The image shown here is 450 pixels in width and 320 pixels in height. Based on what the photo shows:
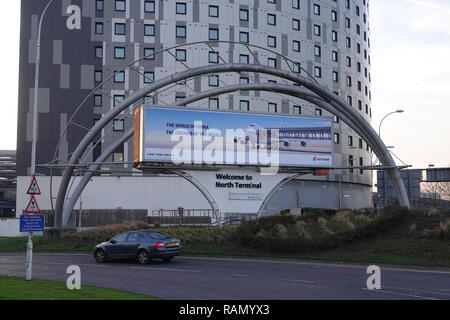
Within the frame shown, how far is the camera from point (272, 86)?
4278 centimetres

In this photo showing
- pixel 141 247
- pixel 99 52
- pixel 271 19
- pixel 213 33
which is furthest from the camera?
pixel 271 19

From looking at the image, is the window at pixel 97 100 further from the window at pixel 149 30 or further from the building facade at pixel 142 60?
the window at pixel 149 30

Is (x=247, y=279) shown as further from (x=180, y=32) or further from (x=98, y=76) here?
(x=180, y=32)

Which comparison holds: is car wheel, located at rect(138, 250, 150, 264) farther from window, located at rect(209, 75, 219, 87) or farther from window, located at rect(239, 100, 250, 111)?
window, located at rect(239, 100, 250, 111)

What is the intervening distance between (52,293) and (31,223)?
4808mm

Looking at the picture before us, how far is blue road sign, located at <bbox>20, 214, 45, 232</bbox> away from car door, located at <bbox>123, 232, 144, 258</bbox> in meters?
6.44

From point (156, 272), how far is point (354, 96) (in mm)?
62441

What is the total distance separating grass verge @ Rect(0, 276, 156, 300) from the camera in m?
11.9

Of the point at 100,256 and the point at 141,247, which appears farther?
the point at 100,256

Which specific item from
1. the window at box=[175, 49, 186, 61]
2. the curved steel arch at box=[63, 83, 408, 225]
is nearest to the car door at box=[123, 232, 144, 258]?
the curved steel arch at box=[63, 83, 408, 225]

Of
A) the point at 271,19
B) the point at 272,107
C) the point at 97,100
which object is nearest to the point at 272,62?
the point at 272,107

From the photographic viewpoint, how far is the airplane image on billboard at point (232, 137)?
3353 cm

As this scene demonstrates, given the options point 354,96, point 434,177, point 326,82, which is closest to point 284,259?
point 434,177

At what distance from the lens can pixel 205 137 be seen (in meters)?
34.3
